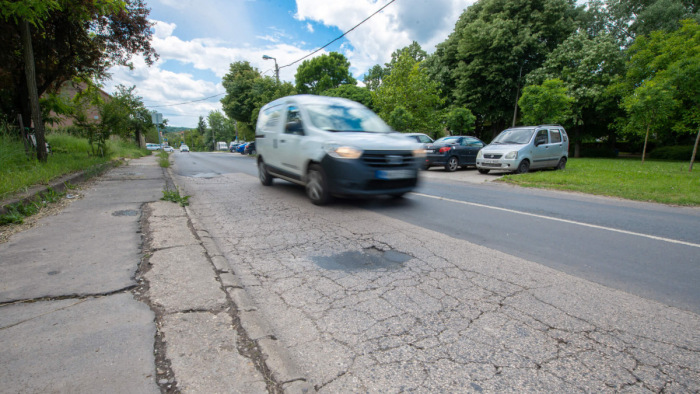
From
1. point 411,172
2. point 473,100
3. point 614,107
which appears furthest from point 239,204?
point 614,107

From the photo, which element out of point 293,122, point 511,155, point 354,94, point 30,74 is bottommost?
point 511,155

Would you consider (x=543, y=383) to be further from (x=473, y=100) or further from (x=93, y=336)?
(x=473, y=100)

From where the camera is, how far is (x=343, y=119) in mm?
6480

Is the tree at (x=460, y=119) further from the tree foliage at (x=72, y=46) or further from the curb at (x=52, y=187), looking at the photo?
the curb at (x=52, y=187)

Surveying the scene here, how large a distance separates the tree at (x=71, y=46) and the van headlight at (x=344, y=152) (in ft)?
29.1

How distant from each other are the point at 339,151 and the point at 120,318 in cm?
385

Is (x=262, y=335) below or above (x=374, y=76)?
below

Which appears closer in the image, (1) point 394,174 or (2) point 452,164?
(1) point 394,174

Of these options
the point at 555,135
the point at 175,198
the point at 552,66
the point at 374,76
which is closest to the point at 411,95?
the point at 552,66

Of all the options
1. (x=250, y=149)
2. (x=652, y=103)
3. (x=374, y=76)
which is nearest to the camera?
(x=652, y=103)

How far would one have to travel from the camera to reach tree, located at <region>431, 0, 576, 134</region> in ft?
88.4

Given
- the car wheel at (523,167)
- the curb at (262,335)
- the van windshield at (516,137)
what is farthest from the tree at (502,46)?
the curb at (262,335)

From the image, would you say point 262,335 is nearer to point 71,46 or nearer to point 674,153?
point 71,46

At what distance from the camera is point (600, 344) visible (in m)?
2.09
